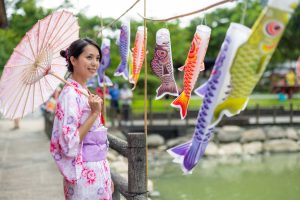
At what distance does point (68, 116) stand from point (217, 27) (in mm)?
30428

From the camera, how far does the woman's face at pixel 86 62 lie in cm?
251

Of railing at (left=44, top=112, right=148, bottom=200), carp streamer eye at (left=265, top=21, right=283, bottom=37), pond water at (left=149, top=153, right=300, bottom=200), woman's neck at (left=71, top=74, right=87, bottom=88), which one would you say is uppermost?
carp streamer eye at (left=265, top=21, right=283, bottom=37)

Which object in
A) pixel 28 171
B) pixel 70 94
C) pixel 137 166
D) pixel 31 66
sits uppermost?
pixel 31 66

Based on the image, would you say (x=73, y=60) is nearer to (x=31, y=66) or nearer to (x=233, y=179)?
(x=31, y=66)

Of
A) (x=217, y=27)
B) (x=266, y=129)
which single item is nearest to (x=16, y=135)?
(x=266, y=129)

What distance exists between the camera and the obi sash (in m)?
2.49

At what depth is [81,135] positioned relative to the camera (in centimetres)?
239

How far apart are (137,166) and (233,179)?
7.86 metres

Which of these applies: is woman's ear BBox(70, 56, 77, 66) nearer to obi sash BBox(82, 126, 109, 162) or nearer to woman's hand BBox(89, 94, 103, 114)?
woman's hand BBox(89, 94, 103, 114)

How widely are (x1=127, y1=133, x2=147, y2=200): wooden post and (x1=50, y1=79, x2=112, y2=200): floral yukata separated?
737 mm

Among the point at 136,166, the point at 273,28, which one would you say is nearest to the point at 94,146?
the point at 136,166

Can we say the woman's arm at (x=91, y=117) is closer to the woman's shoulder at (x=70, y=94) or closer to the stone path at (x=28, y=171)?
the woman's shoulder at (x=70, y=94)

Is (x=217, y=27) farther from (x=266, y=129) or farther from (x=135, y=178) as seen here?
(x=135, y=178)

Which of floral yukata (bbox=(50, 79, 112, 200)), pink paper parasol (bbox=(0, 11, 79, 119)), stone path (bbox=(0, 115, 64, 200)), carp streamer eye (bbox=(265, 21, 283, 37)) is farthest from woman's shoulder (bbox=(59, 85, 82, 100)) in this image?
stone path (bbox=(0, 115, 64, 200))
